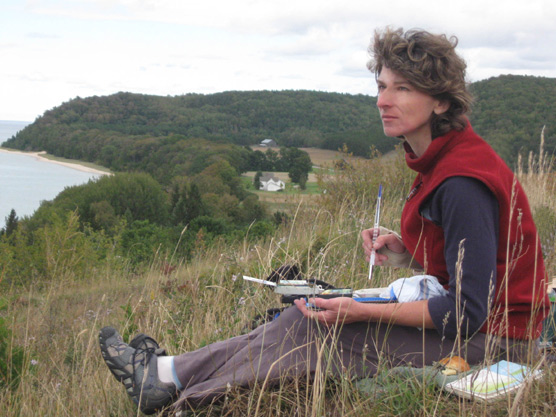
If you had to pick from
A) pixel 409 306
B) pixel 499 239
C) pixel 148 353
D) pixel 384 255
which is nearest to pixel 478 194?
pixel 499 239

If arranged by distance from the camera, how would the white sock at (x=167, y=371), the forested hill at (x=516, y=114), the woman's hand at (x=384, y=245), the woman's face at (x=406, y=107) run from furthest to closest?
the forested hill at (x=516, y=114), the woman's hand at (x=384, y=245), the white sock at (x=167, y=371), the woman's face at (x=406, y=107)

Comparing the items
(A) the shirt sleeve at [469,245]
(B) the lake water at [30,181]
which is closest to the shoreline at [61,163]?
(B) the lake water at [30,181]

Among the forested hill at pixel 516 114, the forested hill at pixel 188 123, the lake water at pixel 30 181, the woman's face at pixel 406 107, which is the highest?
the forested hill at pixel 188 123

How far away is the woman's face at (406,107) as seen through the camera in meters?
1.95

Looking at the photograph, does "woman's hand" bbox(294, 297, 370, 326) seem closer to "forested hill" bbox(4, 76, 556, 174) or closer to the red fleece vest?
the red fleece vest

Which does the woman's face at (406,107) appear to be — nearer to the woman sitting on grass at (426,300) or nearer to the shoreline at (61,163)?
the woman sitting on grass at (426,300)

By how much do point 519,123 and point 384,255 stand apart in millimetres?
16161

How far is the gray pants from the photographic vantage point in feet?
6.24

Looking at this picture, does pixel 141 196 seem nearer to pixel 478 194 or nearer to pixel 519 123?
pixel 519 123

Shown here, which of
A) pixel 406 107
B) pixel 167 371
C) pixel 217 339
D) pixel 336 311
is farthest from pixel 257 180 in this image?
pixel 336 311

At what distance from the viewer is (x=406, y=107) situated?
1954mm

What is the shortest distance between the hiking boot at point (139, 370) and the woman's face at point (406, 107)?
3.90ft

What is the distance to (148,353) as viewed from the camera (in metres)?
2.14

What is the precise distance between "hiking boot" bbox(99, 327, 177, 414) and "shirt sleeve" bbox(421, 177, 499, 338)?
1.00 metres
